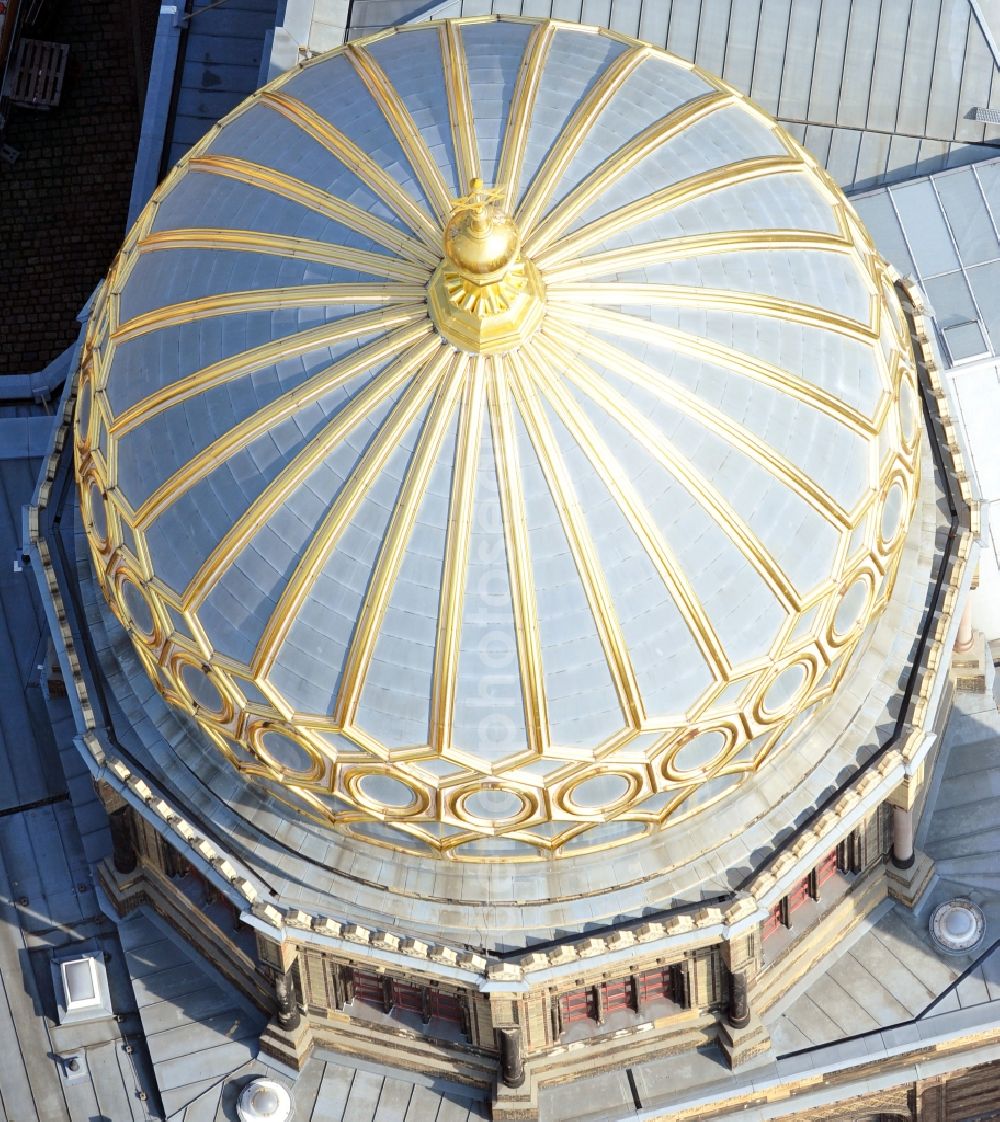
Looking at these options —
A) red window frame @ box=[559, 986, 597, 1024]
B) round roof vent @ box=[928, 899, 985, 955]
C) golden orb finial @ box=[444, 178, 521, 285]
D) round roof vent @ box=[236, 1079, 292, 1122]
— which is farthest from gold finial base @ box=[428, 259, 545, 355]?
round roof vent @ box=[928, 899, 985, 955]

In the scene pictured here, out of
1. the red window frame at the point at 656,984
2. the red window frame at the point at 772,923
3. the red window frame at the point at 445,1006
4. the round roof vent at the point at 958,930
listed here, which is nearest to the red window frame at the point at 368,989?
the red window frame at the point at 445,1006

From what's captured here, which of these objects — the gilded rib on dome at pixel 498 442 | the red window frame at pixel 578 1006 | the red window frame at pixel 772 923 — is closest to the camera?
the gilded rib on dome at pixel 498 442

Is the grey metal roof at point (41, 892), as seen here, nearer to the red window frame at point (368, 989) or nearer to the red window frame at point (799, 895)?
the red window frame at point (368, 989)

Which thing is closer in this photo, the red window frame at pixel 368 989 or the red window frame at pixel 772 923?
the red window frame at pixel 368 989

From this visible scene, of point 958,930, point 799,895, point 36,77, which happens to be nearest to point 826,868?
point 799,895

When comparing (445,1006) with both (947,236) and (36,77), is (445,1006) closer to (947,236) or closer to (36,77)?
(947,236)
